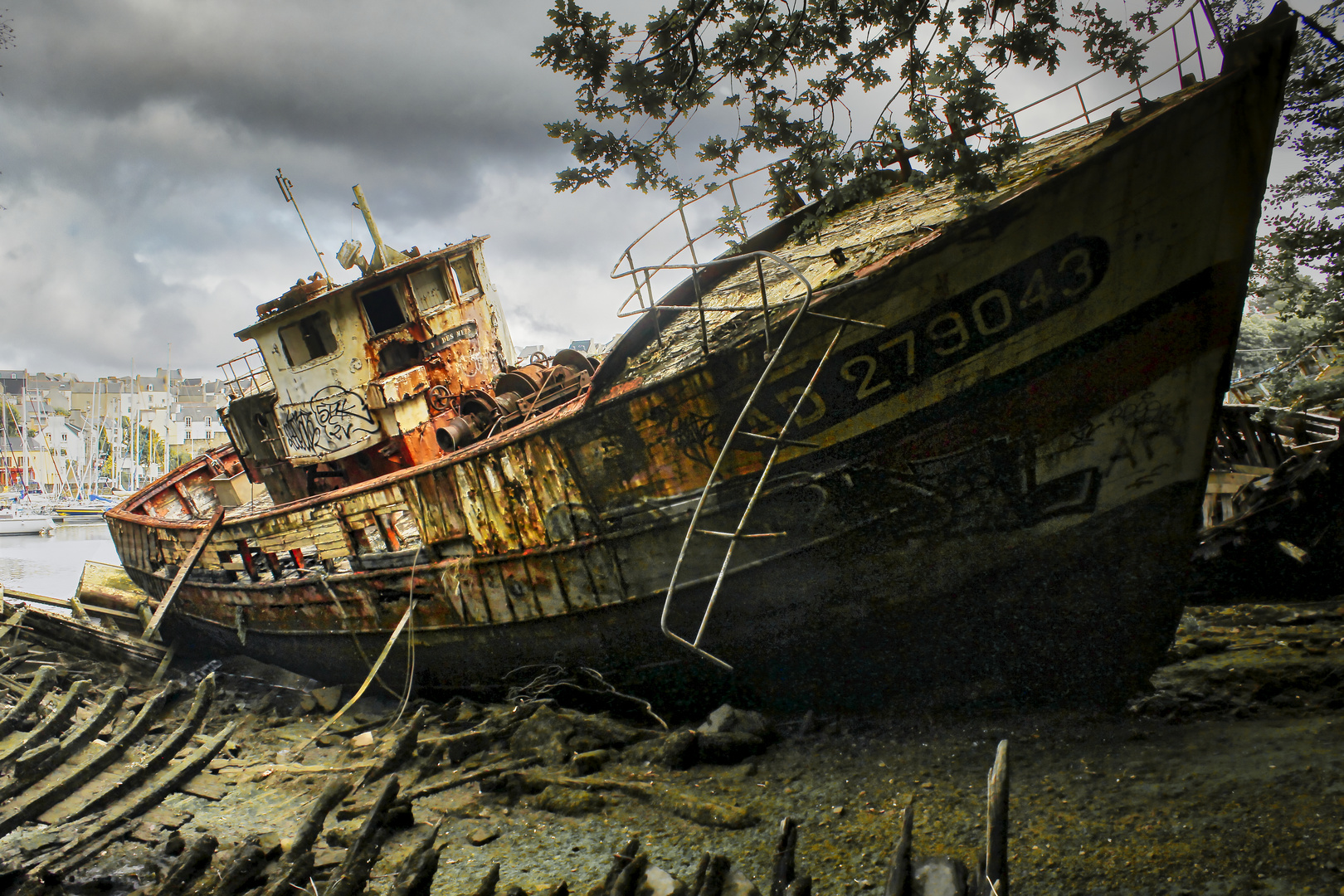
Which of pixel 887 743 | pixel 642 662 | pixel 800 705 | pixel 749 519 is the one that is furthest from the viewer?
pixel 642 662

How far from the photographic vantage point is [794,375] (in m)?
5.17

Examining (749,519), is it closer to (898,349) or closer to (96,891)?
(898,349)

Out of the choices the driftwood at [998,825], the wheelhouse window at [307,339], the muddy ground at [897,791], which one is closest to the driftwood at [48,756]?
the muddy ground at [897,791]

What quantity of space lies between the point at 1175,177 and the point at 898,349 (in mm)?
1963

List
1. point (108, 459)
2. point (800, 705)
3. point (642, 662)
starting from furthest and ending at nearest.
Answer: point (108, 459) → point (642, 662) → point (800, 705)

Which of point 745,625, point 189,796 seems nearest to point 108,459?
point 189,796

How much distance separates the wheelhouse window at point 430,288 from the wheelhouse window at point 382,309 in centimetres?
29

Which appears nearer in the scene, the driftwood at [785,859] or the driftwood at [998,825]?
the driftwood at [998,825]

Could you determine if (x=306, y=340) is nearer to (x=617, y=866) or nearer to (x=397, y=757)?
(x=397, y=757)

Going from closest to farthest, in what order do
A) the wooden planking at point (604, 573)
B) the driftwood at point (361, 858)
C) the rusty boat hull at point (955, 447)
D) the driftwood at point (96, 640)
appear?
the driftwood at point (361, 858) → the rusty boat hull at point (955, 447) → the wooden planking at point (604, 573) → the driftwood at point (96, 640)

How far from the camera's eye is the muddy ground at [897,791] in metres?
3.53

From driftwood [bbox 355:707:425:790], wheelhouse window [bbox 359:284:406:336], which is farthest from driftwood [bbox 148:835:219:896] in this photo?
wheelhouse window [bbox 359:284:406:336]

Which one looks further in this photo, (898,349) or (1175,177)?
(898,349)

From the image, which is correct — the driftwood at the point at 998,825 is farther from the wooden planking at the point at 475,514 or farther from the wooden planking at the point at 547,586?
the wooden planking at the point at 475,514
